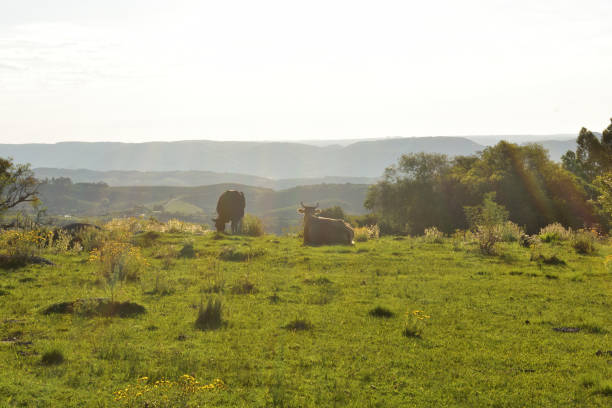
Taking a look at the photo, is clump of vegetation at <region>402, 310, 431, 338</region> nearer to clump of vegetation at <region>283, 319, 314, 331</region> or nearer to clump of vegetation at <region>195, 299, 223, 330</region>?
clump of vegetation at <region>283, 319, 314, 331</region>

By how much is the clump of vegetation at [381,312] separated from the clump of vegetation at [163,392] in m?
5.09

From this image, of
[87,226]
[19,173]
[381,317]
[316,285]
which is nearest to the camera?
[381,317]

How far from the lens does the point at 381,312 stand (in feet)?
37.0

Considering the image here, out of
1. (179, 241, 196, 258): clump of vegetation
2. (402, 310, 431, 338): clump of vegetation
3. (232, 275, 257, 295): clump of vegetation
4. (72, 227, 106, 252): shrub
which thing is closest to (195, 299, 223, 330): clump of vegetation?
(232, 275, 257, 295): clump of vegetation

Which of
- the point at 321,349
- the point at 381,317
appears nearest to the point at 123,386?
the point at 321,349

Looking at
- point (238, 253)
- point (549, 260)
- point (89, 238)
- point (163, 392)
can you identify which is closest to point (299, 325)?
point (163, 392)

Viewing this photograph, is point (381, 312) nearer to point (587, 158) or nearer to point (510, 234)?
point (510, 234)

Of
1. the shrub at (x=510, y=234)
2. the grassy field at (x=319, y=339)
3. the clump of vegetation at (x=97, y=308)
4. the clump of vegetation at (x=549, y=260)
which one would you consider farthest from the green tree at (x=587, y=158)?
the clump of vegetation at (x=97, y=308)

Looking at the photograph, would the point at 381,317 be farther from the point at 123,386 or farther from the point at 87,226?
the point at 87,226

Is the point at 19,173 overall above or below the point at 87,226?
above

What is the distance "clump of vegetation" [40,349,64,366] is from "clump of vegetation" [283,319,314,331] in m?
4.39

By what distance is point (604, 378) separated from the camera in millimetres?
7227

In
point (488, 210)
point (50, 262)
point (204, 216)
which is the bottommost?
point (204, 216)

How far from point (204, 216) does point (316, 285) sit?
5722 inches
